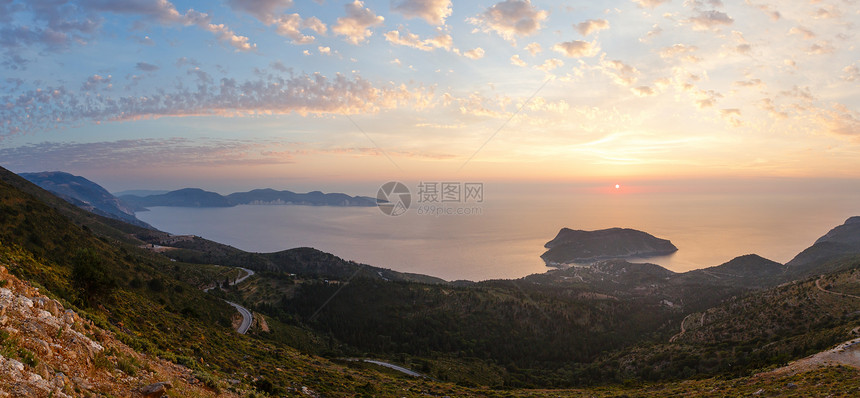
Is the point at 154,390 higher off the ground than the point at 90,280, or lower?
lower

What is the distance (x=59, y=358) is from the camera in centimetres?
759

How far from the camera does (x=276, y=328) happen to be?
44875 mm

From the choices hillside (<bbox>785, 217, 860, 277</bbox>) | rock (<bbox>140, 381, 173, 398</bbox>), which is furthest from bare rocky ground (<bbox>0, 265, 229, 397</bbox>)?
hillside (<bbox>785, 217, 860, 277</bbox>)

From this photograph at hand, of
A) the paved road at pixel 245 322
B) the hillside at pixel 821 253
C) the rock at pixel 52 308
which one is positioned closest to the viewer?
the rock at pixel 52 308

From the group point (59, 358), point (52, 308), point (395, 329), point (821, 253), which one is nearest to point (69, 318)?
point (52, 308)

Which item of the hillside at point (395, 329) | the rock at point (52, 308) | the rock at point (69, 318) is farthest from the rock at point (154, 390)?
the rock at point (52, 308)

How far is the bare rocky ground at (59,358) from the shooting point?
6.28m

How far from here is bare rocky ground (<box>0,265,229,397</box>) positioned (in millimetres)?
6278

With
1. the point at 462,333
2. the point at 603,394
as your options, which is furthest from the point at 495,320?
the point at 603,394

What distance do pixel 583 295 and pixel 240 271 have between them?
300 ft

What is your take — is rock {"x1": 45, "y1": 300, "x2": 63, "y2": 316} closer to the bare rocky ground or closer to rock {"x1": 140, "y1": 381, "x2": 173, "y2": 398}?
the bare rocky ground

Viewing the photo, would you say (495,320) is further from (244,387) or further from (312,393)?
(244,387)

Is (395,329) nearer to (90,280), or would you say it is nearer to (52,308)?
(90,280)

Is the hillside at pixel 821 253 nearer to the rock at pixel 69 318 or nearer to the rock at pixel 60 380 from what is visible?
the rock at pixel 60 380
